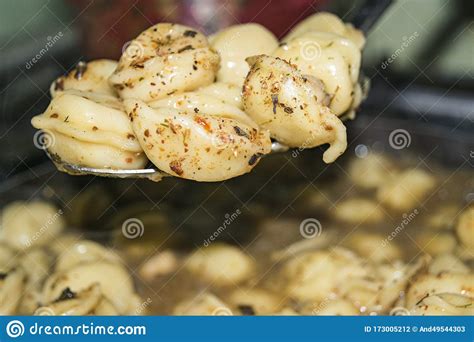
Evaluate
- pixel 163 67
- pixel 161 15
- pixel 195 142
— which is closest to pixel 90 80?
pixel 163 67

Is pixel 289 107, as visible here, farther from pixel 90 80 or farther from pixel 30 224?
pixel 30 224

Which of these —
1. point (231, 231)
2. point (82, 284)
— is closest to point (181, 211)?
point (231, 231)

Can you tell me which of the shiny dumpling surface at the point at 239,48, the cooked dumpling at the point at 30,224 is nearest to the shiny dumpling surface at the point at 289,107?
the shiny dumpling surface at the point at 239,48

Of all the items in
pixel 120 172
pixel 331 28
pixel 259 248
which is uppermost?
pixel 120 172

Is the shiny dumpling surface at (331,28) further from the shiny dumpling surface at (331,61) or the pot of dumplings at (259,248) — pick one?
the pot of dumplings at (259,248)

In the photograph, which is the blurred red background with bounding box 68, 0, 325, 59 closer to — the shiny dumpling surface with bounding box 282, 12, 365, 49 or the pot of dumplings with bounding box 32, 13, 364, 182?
the shiny dumpling surface with bounding box 282, 12, 365, 49

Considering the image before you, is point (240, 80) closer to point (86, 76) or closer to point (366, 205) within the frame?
point (86, 76)

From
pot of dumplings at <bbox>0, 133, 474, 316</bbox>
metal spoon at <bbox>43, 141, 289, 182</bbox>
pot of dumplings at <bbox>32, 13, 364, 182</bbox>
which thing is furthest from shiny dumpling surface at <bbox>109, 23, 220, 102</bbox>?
pot of dumplings at <bbox>0, 133, 474, 316</bbox>

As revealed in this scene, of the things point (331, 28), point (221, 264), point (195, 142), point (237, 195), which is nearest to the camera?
point (195, 142)

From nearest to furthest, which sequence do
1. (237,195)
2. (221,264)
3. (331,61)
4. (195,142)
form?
(195,142)
(331,61)
(221,264)
(237,195)
